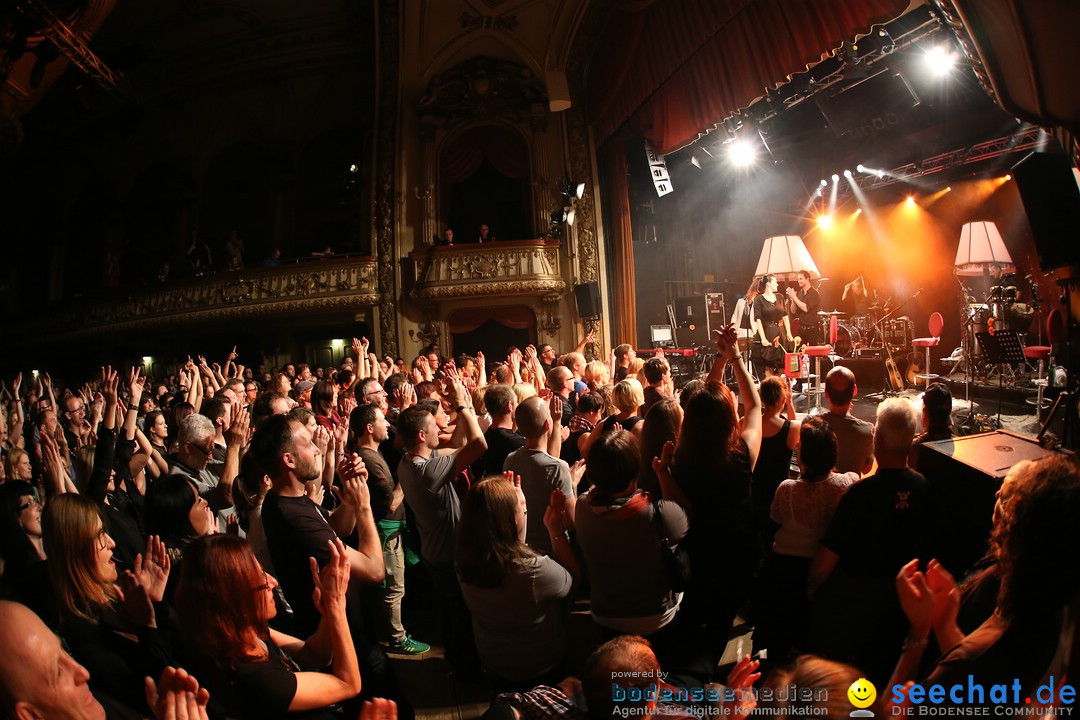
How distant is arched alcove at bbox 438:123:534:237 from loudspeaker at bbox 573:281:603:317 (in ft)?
6.94

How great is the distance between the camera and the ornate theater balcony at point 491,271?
12031 millimetres

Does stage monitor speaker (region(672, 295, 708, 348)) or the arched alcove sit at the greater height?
the arched alcove

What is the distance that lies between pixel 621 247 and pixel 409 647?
10119 mm

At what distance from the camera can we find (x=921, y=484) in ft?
7.02

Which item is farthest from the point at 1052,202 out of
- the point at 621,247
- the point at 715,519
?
the point at 621,247

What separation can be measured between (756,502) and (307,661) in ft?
7.58

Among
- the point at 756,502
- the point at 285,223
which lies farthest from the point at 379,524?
the point at 285,223

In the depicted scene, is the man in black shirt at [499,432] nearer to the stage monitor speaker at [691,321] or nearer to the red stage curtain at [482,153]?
the stage monitor speaker at [691,321]

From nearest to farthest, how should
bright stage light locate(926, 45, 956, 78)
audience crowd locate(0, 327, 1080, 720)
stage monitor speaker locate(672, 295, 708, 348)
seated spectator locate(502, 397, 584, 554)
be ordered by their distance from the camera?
audience crowd locate(0, 327, 1080, 720) → seated spectator locate(502, 397, 584, 554) → bright stage light locate(926, 45, 956, 78) → stage monitor speaker locate(672, 295, 708, 348)

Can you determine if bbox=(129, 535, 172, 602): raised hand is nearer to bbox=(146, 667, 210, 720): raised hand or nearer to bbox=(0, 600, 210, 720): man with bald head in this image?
bbox=(0, 600, 210, 720): man with bald head

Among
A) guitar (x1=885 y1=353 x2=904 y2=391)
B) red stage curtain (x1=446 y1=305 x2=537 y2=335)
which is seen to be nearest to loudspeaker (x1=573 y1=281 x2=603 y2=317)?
red stage curtain (x1=446 y1=305 x2=537 y2=335)

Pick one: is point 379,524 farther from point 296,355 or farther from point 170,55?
point 170,55

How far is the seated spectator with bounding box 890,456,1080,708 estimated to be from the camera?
1.25 m

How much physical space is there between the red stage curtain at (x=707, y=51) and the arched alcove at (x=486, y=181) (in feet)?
10.8
